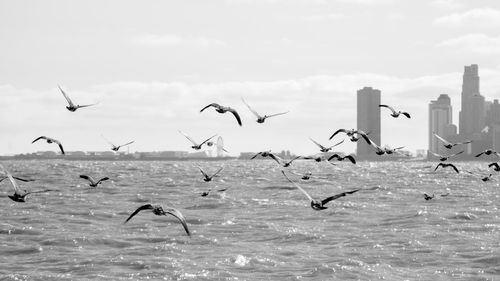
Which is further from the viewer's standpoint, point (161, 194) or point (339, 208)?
point (161, 194)

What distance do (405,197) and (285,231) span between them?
3369 cm

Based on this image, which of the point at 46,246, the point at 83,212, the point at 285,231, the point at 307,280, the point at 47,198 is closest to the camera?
the point at 307,280

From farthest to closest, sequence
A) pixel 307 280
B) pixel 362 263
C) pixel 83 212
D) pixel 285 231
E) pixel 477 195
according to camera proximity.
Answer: pixel 477 195 < pixel 83 212 < pixel 285 231 < pixel 362 263 < pixel 307 280

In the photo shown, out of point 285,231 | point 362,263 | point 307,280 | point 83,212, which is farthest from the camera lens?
point 83,212

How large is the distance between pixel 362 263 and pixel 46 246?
16528 millimetres

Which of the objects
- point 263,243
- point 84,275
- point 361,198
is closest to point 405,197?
point 361,198

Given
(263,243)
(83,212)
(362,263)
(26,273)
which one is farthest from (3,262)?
(83,212)

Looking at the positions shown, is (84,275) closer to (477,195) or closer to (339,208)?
(339,208)

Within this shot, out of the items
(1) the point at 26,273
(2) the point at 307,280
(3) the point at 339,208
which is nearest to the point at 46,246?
(1) the point at 26,273

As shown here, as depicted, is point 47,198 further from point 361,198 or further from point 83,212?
point 361,198

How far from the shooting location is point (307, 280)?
→ 35000mm

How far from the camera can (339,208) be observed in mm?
65875

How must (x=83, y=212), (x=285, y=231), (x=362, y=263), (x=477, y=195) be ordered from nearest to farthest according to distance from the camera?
(x=362, y=263)
(x=285, y=231)
(x=83, y=212)
(x=477, y=195)

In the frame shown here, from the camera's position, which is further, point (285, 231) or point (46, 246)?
point (285, 231)
